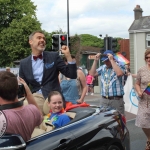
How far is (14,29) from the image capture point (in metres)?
36.4

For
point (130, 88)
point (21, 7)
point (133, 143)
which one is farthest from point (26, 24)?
point (133, 143)

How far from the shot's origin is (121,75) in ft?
18.1

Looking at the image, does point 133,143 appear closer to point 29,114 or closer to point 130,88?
point 130,88

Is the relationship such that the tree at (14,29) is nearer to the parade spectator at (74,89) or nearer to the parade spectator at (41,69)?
the parade spectator at (74,89)

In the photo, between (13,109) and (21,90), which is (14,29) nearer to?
(21,90)

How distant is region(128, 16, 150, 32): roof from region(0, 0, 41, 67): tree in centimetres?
1083

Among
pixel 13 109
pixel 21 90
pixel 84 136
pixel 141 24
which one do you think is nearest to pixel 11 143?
pixel 13 109

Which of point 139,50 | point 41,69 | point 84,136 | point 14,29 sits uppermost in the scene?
point 14,29

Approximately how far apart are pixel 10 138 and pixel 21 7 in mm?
37736

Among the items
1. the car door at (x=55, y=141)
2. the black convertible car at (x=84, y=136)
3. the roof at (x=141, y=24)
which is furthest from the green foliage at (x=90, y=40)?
the car door at (x=55, y=141)

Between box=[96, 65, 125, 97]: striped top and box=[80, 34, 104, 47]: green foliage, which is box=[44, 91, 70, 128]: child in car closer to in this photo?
box=[96, 65, 125, 97]: striped top

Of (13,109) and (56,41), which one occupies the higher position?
(56,41)

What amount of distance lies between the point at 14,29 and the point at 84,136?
112ft

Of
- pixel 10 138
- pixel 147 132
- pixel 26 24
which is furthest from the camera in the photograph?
pixel 26 24
